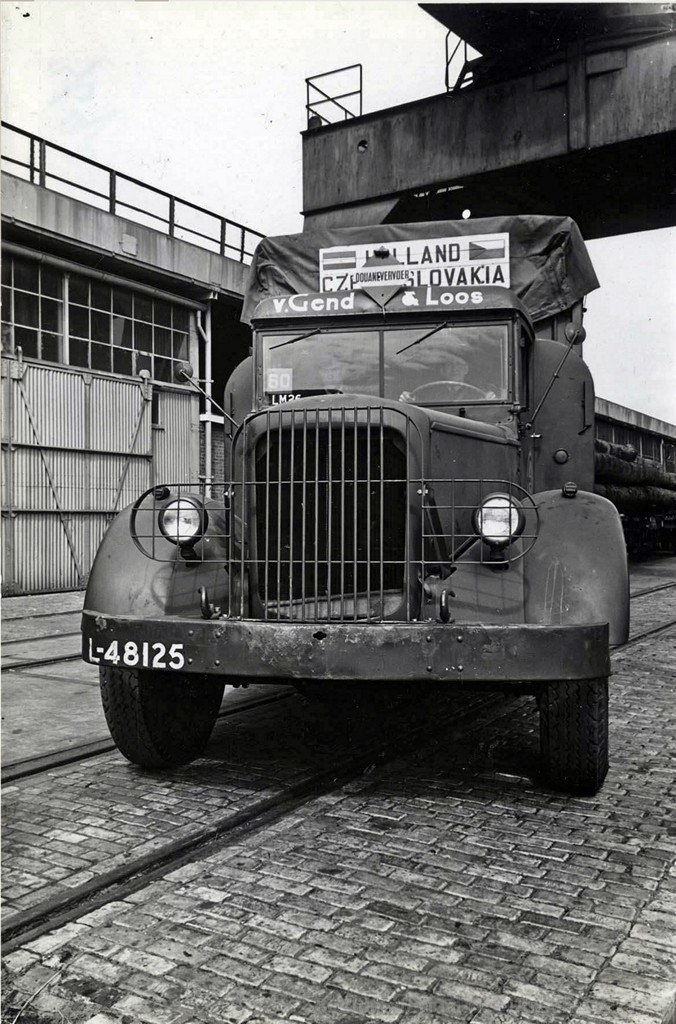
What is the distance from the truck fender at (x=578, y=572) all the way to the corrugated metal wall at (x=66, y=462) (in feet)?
35.5

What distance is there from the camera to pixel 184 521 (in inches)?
176

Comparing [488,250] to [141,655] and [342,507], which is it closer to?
[342,507]

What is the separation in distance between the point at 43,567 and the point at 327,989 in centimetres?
1325

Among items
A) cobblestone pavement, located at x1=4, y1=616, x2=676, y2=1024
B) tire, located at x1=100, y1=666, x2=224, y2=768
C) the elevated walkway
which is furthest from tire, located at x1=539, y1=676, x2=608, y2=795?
the elevated walkway

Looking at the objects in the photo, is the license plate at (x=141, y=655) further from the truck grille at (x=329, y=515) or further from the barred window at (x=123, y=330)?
the barred window at (x=123, y=330)

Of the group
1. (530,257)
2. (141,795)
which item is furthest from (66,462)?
(141,795)

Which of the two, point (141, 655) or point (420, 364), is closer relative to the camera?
point (141, 655)

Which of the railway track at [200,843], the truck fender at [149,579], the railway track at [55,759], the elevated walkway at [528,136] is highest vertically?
the elevated walkway at [528,136]

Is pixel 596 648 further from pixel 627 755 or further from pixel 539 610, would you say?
pixel 627 755

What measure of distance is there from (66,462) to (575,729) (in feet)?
41.8

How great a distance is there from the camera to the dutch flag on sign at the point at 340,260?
6.40 meters

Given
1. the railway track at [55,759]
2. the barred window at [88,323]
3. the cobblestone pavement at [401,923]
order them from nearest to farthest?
the cobblestone pavement at [401,923] < the railway track at [55,759] < the barred window at [88,323]

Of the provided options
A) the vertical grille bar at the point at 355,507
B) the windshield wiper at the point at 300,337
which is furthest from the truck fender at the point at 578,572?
the windshield wiper at the point at 300,337

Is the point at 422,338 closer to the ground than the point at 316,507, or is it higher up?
higher up
